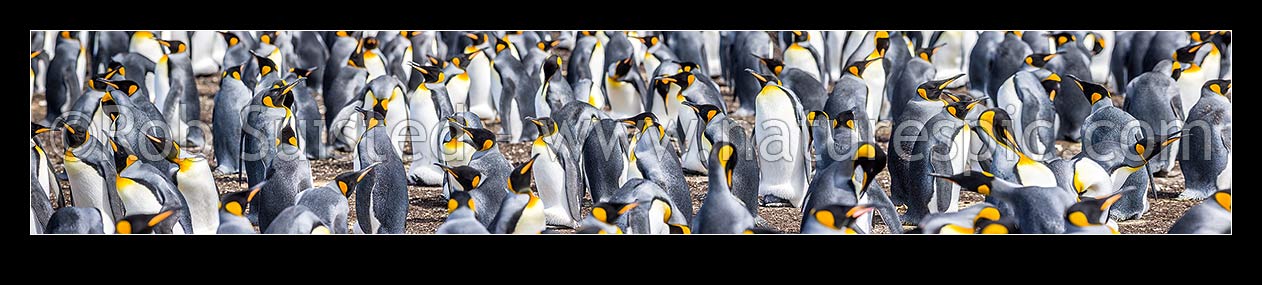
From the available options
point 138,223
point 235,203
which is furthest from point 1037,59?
point 138,223

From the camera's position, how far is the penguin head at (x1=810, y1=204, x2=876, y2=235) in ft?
13.0

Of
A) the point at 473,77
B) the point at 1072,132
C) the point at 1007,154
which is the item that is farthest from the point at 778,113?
the point at 473,77

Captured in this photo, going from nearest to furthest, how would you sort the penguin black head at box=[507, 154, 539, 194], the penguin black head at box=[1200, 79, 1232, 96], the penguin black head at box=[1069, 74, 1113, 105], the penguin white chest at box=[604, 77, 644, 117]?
the penguin black head at box=[507, 154, 539, 194] → the penguin black head at box=[1200, 79, 1232, 96] → the penguin black head at box=[1069, 74, 1113, 105] → the penguin white chest at box=[604, 77, 644, 117]

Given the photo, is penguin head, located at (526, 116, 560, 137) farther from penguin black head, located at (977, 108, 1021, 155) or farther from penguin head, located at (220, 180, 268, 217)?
penguin black head, located at (977, 108, 1021, 155)

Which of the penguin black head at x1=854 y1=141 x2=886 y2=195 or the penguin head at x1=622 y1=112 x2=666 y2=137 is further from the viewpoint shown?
the penguin head at x1=622 y1=112 x2=666 y2=137

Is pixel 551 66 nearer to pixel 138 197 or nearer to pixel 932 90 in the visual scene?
pixel 932 90

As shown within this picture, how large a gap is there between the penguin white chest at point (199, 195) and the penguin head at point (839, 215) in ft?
7.00

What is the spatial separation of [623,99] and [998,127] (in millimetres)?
2727

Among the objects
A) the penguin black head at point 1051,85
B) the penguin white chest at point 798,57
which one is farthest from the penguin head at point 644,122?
the penguin white chest at point 798,57

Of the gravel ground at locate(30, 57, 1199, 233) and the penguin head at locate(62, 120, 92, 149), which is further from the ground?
the penguin head at locate(62, 120, 92, 149)

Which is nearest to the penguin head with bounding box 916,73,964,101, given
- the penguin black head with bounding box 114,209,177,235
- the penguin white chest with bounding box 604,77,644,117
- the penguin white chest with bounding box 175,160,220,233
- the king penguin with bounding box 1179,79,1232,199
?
the king penguin with bounding box 1179,79,1232,199

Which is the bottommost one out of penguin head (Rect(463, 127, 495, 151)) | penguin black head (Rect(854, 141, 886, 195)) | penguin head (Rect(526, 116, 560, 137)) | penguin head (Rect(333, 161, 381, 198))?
penguin head (Rect(333, 161, 381, 198))

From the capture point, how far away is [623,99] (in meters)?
7.49

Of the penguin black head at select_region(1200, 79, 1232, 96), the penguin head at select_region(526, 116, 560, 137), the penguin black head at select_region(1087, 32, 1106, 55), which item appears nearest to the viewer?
the penguin head at select_region(526, 116, 560, 137)
